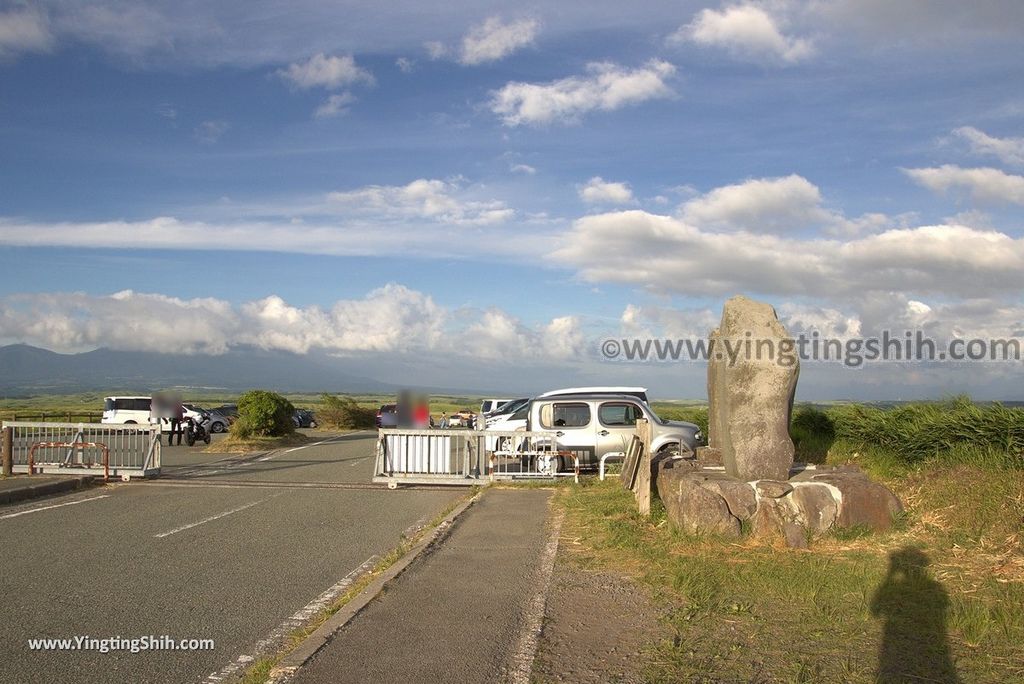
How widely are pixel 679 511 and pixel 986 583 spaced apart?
3.15 meters

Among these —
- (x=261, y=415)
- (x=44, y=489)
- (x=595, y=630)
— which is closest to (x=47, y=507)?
(x=44, y=489)

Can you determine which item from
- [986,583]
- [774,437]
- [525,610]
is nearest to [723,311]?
[774,437]

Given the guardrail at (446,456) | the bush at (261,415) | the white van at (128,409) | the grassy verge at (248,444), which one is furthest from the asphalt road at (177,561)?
the white van at (128,409)

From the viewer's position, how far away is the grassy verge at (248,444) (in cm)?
2545

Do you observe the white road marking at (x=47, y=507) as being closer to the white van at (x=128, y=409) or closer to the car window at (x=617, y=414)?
the car window at (x=617, y=414)

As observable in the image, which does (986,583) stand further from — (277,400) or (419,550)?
(277,400)

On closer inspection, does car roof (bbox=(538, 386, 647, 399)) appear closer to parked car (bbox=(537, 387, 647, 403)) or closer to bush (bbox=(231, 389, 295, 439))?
parked car (bbox=(537, 387, 647, 403))

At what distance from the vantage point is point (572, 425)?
16891 millimetres

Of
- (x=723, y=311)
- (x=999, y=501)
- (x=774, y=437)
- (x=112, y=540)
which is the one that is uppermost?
(x=723, y=311)

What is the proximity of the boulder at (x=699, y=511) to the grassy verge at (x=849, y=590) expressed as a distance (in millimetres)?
181

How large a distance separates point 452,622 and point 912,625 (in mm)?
3390

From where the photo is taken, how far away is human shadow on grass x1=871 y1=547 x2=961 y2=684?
5047 mm

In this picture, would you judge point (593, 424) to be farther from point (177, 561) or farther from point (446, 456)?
point (177, 561)

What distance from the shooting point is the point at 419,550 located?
8.81 metres
